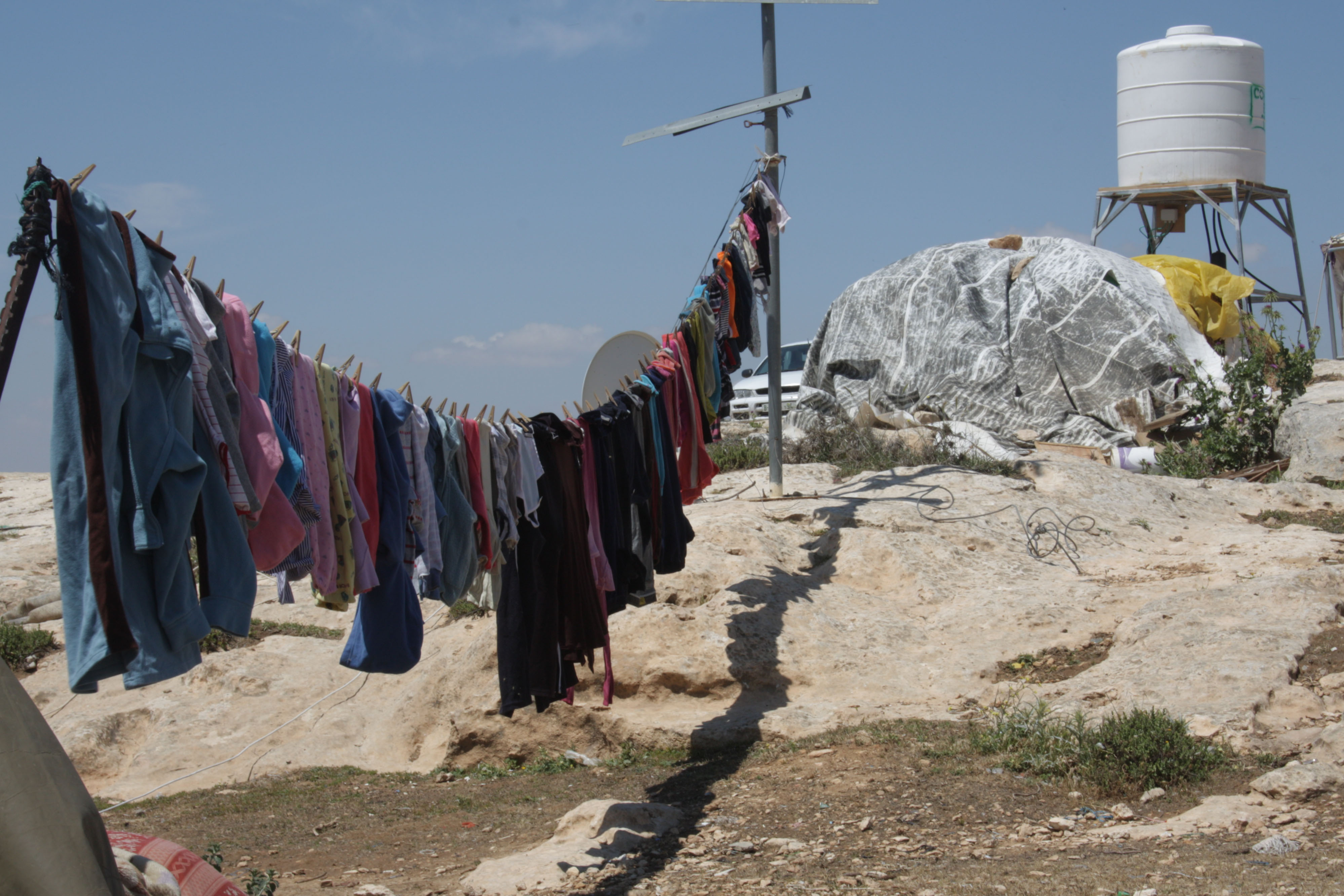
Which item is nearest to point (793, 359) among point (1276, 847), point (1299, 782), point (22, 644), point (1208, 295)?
point (1208, 295)

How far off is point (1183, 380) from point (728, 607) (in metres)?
9.66

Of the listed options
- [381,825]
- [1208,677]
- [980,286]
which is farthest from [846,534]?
[980,286]

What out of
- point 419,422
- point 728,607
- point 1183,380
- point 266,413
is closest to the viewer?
point 266,413

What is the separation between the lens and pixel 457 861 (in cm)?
515

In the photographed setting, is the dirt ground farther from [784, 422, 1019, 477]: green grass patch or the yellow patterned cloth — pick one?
[784, 422, 1019, 477]: green grass patch

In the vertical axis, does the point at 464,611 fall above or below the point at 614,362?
below

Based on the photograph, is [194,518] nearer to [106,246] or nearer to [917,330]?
[106,246]

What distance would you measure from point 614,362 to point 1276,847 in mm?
5310

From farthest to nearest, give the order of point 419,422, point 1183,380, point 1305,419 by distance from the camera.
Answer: point 1183,380
point 1305,419
point 419,422

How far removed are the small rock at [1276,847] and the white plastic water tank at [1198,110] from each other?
58.7 ft

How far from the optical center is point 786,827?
16.8ft

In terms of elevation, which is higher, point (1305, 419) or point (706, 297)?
point (706, 297)

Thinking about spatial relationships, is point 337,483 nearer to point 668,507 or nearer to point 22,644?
point 668,507

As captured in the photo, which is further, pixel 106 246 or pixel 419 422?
pixel 419 422
